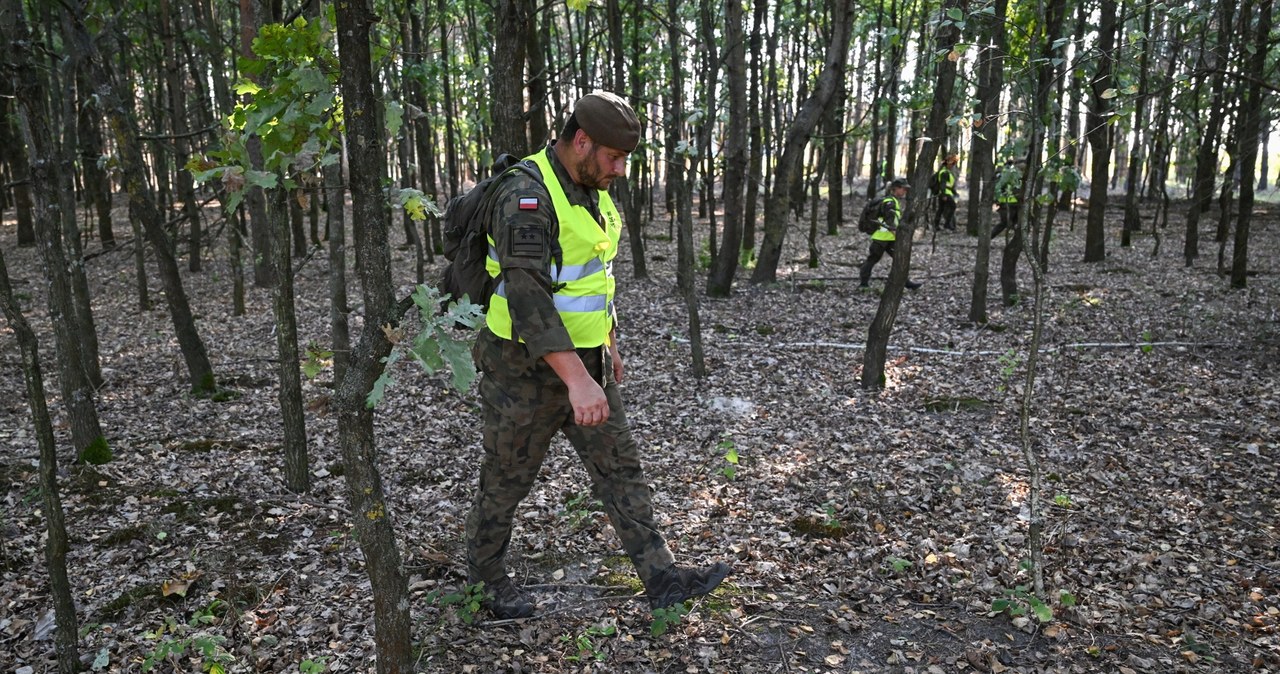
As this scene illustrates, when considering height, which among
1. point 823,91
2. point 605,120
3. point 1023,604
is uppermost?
point 823,91

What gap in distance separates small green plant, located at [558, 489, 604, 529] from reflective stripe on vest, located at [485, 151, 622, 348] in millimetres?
1664

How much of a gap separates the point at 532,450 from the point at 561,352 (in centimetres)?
67

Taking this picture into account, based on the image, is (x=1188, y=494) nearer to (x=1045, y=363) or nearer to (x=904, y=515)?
(x=904, y=515)

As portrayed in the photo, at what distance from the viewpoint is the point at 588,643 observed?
11.4ft

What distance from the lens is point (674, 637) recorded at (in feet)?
11.9

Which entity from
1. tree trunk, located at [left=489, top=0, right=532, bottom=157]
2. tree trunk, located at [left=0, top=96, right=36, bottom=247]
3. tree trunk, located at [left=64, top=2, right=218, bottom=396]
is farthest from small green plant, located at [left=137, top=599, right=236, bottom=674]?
tree trunk, located at [left=0, top=96, right=36, bottom=247]

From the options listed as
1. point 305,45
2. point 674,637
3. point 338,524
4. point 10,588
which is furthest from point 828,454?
point 10,588

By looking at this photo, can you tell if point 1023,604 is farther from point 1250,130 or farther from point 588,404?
point 1250,130

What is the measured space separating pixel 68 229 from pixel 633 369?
5.14 meters

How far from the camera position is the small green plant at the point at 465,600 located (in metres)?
3.58

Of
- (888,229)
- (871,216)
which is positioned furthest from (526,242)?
(871,216)

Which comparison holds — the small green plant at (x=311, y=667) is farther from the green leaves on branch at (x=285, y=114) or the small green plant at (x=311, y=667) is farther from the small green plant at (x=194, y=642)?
the green leaves on branch at (x=285, y=114)

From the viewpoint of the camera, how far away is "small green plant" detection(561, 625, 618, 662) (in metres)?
3.44

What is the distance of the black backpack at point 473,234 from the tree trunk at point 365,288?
727 mm
